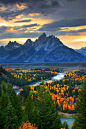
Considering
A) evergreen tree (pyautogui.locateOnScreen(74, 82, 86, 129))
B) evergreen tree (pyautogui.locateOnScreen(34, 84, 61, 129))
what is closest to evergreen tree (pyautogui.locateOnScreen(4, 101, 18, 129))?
evergreen tree (pyautogui.locateOnScreen(34, 84, 61, 129))

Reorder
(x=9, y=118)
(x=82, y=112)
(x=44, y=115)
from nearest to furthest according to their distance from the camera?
(x=82, y=112) → (x=9, y=118) → (x=44, y=115)

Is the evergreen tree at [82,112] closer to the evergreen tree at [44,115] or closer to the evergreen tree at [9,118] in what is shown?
the evergreen tree at [44,115]

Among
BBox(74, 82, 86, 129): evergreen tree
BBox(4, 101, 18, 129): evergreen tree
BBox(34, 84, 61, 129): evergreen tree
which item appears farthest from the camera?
BBox(34, 84, 61, 129): evergreen tree

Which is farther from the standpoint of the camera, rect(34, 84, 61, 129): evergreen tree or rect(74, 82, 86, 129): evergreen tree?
rect(34, 84, 61, 129): evergreen tree

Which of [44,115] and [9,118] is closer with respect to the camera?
[9,118]

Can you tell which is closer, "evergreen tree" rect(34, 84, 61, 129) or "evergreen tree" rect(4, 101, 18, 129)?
"evergreen tree" rect(4, 101, 18, 129)

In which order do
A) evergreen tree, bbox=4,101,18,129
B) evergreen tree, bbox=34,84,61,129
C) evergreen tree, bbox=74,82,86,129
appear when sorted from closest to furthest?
1. evergreen tree, bbox=74,82,86,129
2. evergreen tree, bbox=4,101,18,129
3. evergreen tree, bbox=34,84,61,129

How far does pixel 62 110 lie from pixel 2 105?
76637 millimetres

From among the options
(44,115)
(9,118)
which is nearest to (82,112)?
(44,115)

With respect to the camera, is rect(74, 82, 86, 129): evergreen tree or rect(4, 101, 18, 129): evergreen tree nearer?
rect(74, 82, 86, 129): evergreen tree

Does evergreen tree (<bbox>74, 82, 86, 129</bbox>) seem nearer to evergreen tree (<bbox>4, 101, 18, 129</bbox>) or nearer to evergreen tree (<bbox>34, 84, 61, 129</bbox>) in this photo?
evergreen tree (<bbox>34, 84, 61, 129</bbox>)

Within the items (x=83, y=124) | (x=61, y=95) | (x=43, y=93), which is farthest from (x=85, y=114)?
(x=61, y=95)

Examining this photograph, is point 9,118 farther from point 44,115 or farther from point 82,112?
point 82,112

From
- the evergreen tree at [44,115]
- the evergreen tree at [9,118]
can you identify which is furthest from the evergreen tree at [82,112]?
the evergreen tree at [9,118]
